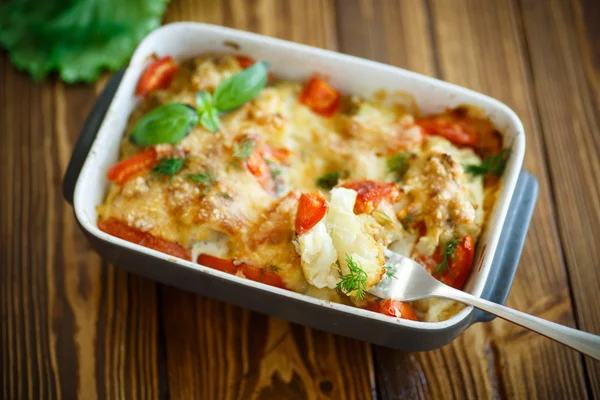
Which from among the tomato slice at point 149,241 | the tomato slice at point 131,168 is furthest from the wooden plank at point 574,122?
the tomato slice at point 131,168

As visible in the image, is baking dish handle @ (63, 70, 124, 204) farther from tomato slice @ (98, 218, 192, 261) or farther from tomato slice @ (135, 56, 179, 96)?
tomato slice @ (98, 218, 192, 261)

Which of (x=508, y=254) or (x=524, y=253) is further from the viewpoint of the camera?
(x=524, y=253)

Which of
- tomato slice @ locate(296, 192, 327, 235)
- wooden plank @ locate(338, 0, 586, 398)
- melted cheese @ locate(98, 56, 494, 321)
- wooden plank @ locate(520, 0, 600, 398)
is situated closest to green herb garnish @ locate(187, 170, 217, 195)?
melted cheese @ locate(98, 56, 494, 321)

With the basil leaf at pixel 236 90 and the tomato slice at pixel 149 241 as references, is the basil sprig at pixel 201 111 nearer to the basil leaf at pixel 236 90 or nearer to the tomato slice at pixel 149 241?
the basil leaf at pixel 236 90

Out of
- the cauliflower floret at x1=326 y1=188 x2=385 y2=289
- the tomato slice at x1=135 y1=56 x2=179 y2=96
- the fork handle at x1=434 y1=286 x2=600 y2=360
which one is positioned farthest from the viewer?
the tomato slice at x1=135 y1=56 x2=179 y2=96

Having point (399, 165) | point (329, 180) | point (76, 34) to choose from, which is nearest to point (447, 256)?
point (399, 165)

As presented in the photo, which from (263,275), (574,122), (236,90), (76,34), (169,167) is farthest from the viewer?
(76,34)

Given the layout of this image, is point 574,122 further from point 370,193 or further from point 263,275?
point 263,275
